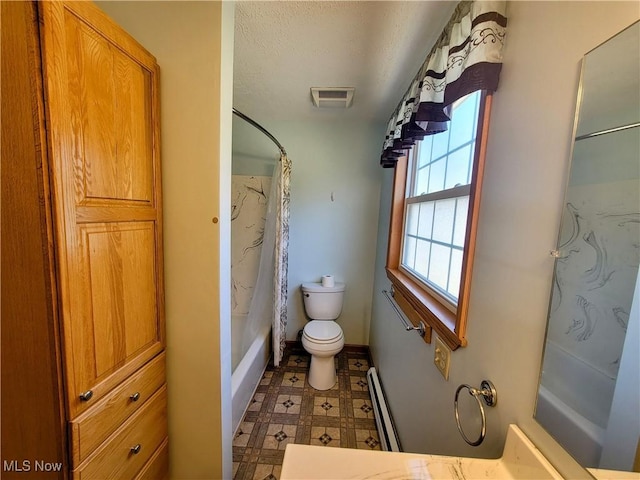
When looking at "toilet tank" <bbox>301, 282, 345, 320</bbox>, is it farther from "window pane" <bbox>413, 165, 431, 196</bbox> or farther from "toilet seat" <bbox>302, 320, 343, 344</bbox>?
"window pane" <bbox>413, 165, 431, 196</bbox>

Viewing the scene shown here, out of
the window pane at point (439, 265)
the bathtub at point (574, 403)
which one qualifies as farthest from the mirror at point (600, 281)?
the window pane at point (439, 265)

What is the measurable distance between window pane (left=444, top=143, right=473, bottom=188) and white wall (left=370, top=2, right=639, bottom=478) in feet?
1.25

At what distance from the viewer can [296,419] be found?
1663mm

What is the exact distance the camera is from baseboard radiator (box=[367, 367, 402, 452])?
135cm

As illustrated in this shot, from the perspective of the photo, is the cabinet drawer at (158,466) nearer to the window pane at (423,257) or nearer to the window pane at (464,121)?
the window pane at (423,257)

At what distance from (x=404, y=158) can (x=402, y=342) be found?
4.36ft

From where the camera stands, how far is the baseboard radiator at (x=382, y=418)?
135 cm

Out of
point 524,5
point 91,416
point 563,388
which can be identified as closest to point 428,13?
point 524,5

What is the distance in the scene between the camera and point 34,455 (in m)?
0.69

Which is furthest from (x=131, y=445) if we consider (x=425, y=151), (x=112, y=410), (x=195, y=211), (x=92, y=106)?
(x=425, y=151)

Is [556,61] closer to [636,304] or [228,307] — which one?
[636,304]

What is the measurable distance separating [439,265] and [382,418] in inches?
42.7

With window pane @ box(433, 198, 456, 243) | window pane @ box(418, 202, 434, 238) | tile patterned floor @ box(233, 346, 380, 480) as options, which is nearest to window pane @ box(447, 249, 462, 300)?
window pane @ box(433, 198, 456, 243)

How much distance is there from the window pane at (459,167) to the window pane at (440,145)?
4.0 inches
